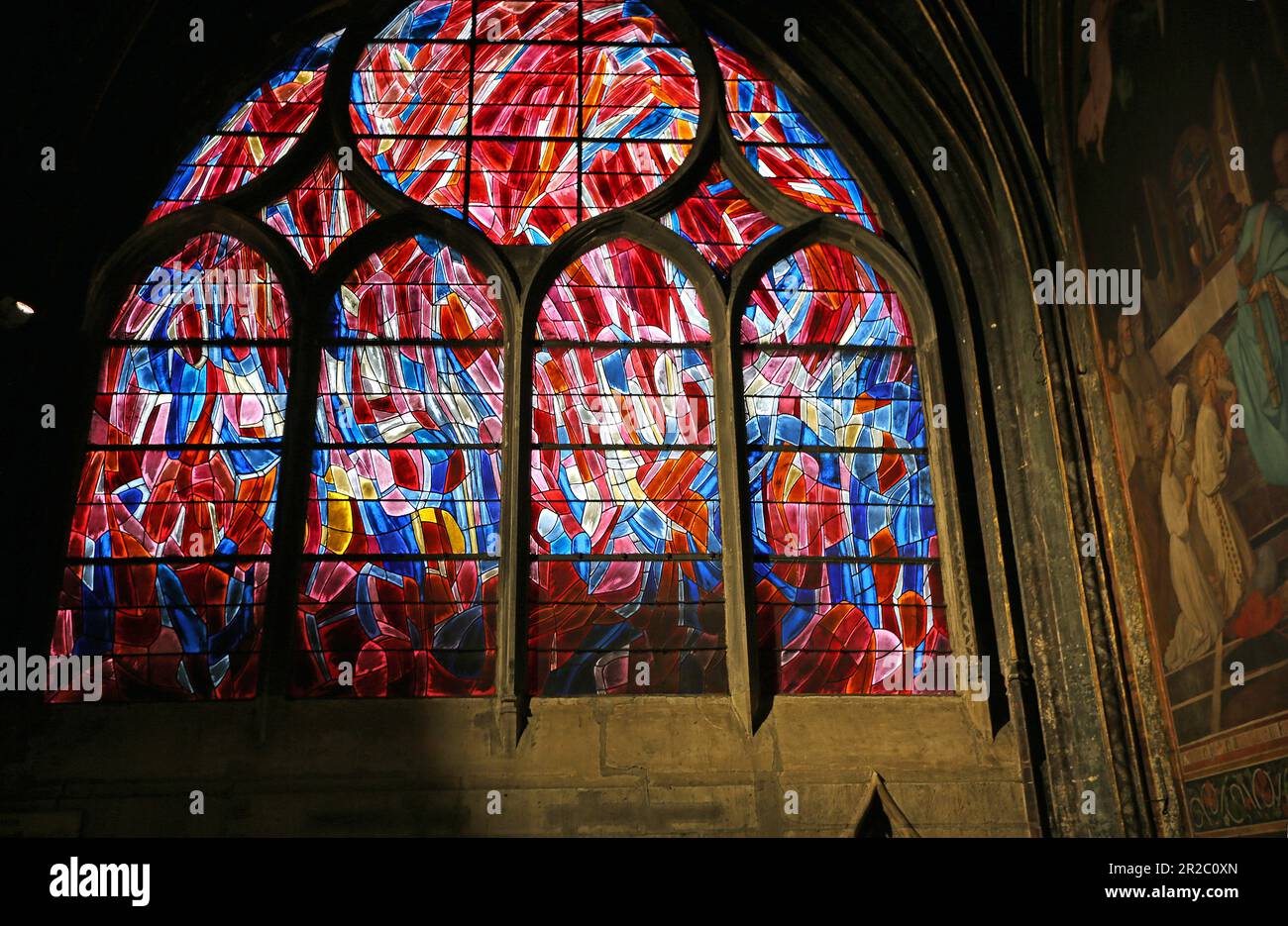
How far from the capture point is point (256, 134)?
7.84 meters

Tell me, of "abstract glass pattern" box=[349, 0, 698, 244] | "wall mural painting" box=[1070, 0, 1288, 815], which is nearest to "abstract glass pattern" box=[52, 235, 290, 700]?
"abstract glass pattern" box=[349, 0, 698, 244]

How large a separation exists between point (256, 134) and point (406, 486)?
2504 millimetres

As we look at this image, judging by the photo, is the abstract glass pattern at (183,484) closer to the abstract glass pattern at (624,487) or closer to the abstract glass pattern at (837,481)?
the abstract glass pattern at (624,487)

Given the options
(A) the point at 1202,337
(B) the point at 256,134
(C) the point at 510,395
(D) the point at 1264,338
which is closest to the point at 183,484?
(C) the point at 510,395

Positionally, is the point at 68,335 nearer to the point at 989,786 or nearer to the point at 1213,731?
the point at 989,786

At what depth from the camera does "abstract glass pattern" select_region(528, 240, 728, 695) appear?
6.54 meters

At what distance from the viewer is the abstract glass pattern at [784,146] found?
25.7ft

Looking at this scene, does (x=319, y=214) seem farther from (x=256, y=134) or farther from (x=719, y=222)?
(x=719, y=222)

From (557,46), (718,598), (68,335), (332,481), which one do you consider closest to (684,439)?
(718,598)

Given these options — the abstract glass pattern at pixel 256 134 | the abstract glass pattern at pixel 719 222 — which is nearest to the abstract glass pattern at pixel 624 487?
the abstract glass pattern at pixel 719 222

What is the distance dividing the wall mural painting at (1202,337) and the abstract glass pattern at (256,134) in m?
4.48

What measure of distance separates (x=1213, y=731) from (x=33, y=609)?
541cm

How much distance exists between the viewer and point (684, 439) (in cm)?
711

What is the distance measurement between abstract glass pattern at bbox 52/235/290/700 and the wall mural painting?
14.0ft
